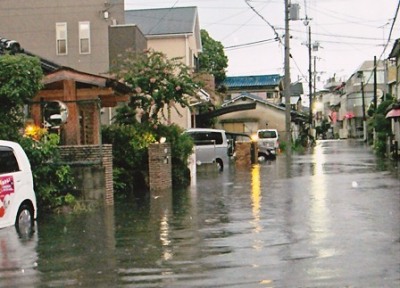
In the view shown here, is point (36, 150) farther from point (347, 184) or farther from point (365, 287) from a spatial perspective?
point (347, 184)

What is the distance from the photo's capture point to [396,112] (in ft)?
108

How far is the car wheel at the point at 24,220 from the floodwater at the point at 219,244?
9.9 inches

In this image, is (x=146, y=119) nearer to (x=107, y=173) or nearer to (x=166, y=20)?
(x=107, y=173)

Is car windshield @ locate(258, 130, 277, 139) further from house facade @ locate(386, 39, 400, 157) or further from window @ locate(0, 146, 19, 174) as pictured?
window @ locate(0, 146, 19, 174)

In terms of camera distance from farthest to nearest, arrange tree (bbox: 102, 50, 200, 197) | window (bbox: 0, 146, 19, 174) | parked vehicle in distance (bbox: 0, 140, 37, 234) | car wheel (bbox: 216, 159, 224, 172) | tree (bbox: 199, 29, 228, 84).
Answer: tree (bbox: 199, 29, 228, 84) → car wheel (bbox: 216, 159, 224, 172) → tree (bbox: 102, 50, 200, 197) → window (bbox: 0, 146, 19, 174) → parked vehicle in distance (bbox: 0, 140, 37, 234)

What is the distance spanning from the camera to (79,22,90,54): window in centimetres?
3036

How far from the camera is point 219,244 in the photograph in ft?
32.1

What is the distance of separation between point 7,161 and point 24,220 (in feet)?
4.01

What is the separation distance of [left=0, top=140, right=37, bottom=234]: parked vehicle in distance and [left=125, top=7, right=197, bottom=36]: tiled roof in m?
28.4

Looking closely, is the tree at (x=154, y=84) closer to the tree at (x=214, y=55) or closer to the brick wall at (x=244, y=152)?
the brick wall at (x=244, y=152)

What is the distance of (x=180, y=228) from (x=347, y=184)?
984 centimetres

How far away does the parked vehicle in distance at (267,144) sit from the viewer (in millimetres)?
40156

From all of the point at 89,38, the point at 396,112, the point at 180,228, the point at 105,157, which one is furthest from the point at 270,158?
the point at 180,228

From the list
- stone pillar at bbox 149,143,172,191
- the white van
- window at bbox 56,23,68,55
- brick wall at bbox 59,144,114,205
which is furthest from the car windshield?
brick wall at bbox 59,144,114,205
